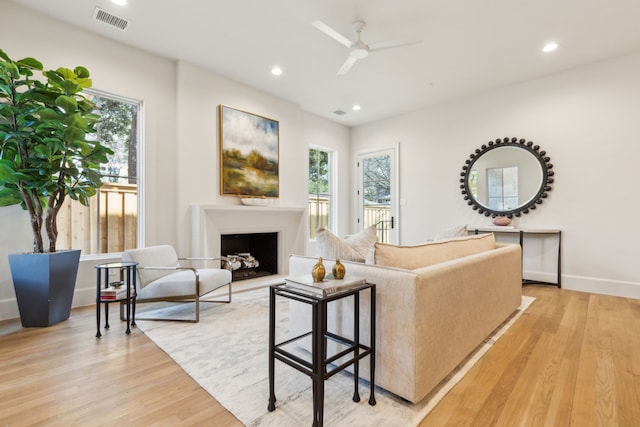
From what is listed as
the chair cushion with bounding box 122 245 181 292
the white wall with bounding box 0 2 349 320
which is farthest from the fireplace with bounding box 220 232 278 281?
the chair cushion with bounding box 122 245 181 292

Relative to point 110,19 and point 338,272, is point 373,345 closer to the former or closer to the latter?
point 338,272

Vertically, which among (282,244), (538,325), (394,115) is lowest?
(538,325)

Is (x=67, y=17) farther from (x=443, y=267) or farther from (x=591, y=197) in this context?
(x=591, y=197)

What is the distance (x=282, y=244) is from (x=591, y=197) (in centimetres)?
432

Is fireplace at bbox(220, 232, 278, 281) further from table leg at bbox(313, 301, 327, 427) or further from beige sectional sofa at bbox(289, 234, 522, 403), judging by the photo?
table leg at bbox(313, 301, 327, 427)

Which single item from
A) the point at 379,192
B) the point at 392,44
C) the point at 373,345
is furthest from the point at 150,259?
the point at 379,192

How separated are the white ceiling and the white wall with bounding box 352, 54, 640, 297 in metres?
0.26

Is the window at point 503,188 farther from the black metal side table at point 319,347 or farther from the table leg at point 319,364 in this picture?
the table leg at point 319,364

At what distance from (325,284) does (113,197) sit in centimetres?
319

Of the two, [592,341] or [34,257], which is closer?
[592,341]

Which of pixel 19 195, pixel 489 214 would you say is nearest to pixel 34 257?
pixel 19 195

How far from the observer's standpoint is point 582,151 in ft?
13.1

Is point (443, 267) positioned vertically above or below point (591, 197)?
below

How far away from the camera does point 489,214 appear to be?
15.5 feet
